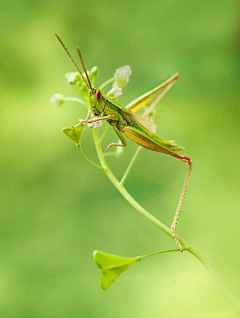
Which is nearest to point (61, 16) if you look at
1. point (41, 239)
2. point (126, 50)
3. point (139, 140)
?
point (126, 50)

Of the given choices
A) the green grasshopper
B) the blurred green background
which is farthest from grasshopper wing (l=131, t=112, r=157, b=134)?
the blurred green background

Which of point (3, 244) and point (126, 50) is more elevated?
point (126, 50)

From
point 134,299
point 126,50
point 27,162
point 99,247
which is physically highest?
point 126,50

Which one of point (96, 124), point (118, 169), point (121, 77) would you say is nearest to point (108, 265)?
point (96, 124)

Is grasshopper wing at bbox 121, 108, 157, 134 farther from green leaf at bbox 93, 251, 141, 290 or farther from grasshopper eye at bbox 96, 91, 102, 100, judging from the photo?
green leaf at bbox 93, 251, 141, 290

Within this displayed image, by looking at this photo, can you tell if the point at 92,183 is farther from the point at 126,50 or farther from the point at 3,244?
the point at 126,50
